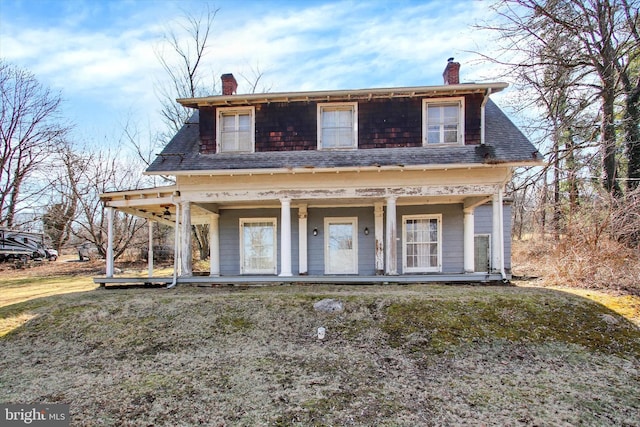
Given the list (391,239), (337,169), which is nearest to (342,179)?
(337,169)

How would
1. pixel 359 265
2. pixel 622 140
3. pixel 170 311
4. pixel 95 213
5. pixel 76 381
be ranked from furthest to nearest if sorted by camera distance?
pixel 95 213, pixel 622 140, pixel 359 265, pixel 170 311, pixel 76 381

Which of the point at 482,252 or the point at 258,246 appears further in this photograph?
the point at 482,252

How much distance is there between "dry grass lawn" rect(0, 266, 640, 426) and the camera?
3796mm

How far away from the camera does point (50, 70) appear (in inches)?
793

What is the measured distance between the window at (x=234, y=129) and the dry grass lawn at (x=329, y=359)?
15.2 ft

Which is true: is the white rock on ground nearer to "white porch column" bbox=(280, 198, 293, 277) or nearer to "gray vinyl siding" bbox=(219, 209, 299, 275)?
"white porch column" bbox=(280, 198, 293, 277)

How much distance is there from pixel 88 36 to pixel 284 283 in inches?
413

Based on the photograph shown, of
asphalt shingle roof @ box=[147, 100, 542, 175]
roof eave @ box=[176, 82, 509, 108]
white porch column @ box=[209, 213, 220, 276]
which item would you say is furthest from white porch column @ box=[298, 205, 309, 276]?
roof eave @ box=[176, 82, 509, 108]

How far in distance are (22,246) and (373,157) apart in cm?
2176

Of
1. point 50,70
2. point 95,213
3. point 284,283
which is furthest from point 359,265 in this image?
point 50,70

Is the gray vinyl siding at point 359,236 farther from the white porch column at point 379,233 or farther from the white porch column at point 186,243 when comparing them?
the white porch column at point 186,243

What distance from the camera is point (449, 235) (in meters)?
11.0

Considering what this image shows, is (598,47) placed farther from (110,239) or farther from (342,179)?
(110,239)

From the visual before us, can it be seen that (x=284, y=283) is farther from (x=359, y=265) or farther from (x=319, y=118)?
(x=319, y=118)
